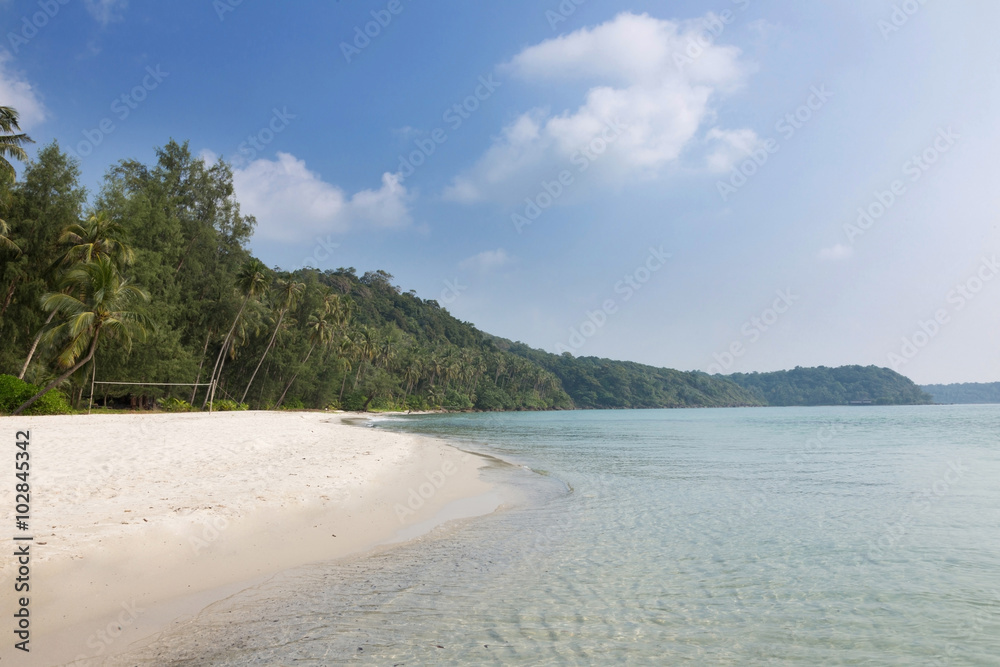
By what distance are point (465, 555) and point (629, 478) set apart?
9195 millimetres

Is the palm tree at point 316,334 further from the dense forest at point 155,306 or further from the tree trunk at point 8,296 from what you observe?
the tree trunk at point 8,296

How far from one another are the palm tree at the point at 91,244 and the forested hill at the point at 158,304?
7 centimetres

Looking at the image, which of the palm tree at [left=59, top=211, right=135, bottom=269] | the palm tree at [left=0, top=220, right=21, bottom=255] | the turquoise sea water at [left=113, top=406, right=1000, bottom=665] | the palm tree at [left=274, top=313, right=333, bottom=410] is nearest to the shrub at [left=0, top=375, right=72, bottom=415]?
the palm tree at [left=0, top=220, right=21, bottom=255]

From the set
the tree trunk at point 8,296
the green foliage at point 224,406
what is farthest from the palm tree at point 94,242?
the green foliage at point 224,406

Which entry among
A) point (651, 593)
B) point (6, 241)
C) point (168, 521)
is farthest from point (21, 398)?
point (651, 593)

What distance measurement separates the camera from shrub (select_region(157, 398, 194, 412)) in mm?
37781

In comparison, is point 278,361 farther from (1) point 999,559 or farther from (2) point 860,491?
(1) point 999,559

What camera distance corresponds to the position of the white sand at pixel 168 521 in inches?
182

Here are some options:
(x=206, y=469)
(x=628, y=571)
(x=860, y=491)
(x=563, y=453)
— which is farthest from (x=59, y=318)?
(x=860, y=491)

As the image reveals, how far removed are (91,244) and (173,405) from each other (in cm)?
1597

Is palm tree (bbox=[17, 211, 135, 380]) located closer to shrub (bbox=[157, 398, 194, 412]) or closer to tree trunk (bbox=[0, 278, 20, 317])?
tree trunk (bbox=[0, 278, 20, 317])

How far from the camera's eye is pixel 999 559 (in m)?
7.14

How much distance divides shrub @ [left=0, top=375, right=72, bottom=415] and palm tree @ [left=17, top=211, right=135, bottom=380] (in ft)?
8.11

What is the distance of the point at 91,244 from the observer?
2573cm
